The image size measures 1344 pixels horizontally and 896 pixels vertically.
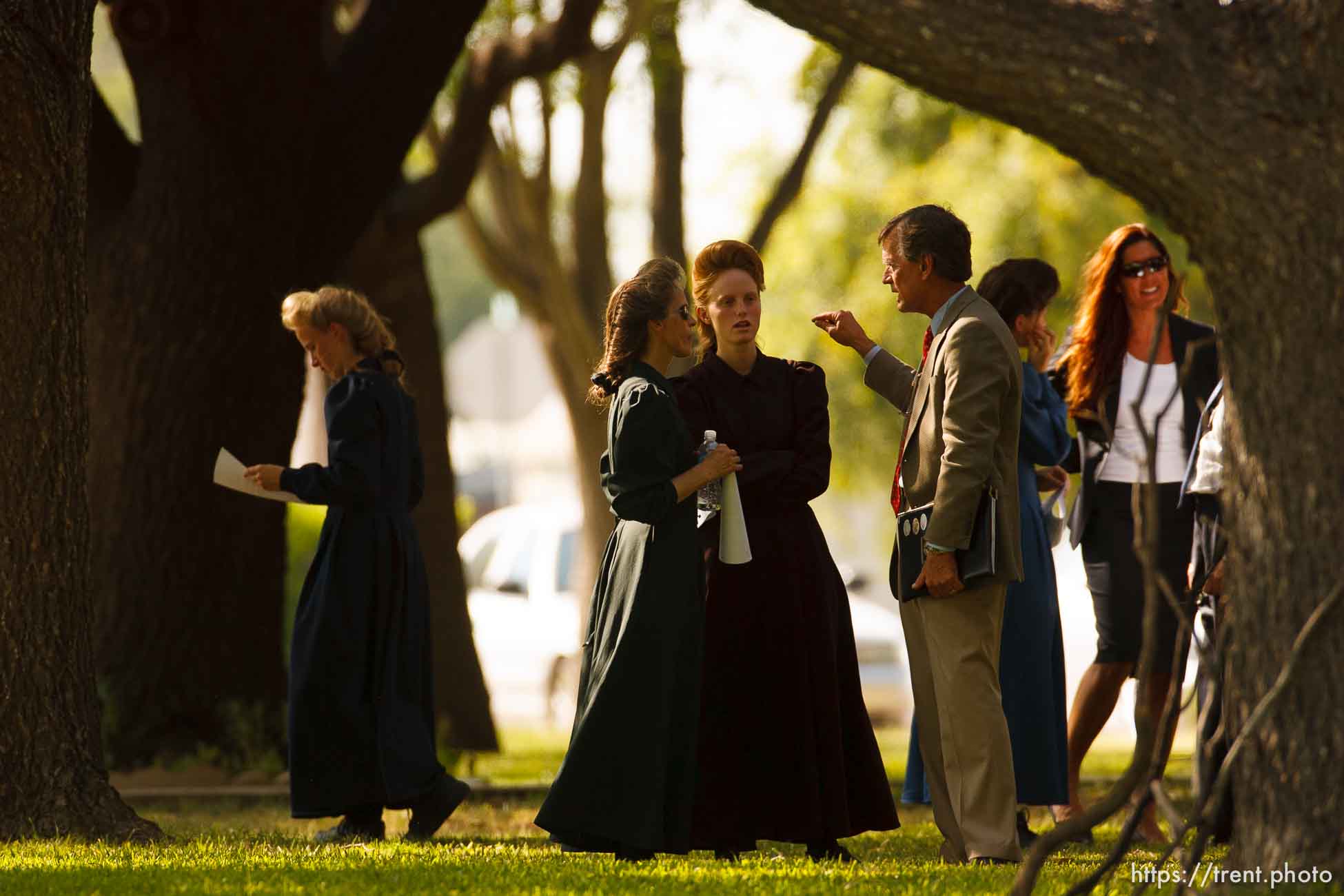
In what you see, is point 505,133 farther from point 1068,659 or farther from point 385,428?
point 385,428

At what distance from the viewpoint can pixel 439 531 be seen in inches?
545

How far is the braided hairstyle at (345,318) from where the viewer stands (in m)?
7.54

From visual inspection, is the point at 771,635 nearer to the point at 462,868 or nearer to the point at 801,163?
the point at 462,868

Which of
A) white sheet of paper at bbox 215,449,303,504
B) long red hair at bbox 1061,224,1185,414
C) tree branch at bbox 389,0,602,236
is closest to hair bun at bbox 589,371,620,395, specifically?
white sheet of paper at bbox 215,449,303,504

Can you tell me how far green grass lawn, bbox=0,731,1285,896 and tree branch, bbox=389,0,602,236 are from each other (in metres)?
5.49

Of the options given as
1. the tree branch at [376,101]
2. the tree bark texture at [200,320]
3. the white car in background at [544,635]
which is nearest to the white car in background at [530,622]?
the white car in background at [544,635]

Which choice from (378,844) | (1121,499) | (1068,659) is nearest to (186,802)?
(378,844)

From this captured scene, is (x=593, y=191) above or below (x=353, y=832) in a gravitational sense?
above

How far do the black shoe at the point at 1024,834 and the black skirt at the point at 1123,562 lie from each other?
2.92 ft

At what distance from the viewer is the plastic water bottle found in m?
6.49

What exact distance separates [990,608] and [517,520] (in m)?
14.4

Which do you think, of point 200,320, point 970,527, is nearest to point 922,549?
point 970,527

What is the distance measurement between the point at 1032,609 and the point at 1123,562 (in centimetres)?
52

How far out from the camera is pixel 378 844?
7027 mm
